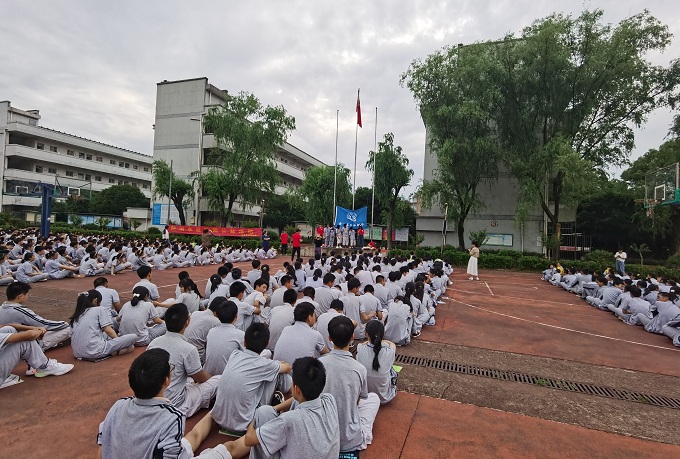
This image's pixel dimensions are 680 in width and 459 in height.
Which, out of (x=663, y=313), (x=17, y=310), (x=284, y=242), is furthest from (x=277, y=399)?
(x=284, y=242)

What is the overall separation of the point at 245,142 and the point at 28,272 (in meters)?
18.6

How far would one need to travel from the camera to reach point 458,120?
19.8 m

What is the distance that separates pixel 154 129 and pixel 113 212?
1069cm

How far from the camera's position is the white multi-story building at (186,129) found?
33594 millimetres

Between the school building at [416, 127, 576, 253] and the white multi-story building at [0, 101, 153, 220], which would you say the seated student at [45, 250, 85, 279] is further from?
the white multi-story building at [0, 101, 153, 220]

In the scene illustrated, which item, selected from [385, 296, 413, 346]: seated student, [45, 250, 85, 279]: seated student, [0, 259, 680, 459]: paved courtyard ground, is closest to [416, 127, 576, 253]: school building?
[0, 259, 680, 459]: paved courtyard ground

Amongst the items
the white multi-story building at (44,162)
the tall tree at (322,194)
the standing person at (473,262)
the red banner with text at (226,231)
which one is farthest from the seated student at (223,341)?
the white multi-story building at (44,162)

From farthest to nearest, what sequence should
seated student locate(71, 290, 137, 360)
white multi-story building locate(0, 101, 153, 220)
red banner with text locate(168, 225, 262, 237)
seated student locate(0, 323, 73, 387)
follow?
white multi-story building locate(0, 101, 153, 220)
red banner with text locate(168, 225, 262, 237)
seated student locate(71, 290, 137, 360)
seated student locate(0, 323, 73, 387)

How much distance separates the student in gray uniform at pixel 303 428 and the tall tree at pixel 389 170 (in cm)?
2131

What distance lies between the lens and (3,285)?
9.28 metres

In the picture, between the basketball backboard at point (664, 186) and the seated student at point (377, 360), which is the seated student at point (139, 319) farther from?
the basketball backboard at point (664, 186)

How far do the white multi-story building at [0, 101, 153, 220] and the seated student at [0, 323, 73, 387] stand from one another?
114ft

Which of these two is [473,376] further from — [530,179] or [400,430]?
[530,179]

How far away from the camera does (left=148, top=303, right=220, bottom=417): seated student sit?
127 inches
